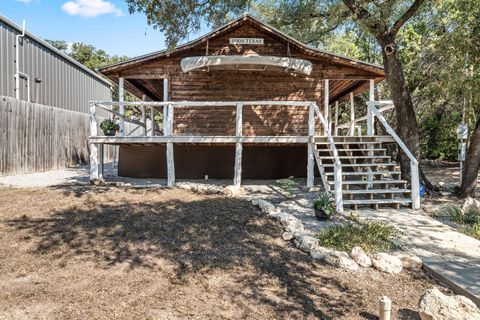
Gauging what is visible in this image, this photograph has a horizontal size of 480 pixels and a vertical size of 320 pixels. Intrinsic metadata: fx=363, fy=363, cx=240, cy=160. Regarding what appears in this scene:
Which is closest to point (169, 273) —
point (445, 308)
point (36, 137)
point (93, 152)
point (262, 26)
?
point (445, 308)

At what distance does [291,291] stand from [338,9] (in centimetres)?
905

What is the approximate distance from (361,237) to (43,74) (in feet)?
51.1

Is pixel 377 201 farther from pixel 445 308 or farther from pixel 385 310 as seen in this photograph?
pixel 385 310

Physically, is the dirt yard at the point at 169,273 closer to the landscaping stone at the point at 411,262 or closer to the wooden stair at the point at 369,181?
the landscaping stone at the point at 411,262

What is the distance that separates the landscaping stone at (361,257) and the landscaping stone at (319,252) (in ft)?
0.94

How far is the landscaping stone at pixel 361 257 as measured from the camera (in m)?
4.26

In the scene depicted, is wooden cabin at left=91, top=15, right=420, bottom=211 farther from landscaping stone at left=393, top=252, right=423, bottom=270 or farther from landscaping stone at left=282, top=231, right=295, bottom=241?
landscaping stone at left=393, top=252, right=423, bottom=270

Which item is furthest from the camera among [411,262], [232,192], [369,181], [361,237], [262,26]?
[262,26]

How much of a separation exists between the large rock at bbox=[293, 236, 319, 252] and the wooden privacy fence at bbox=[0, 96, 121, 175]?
8.98m

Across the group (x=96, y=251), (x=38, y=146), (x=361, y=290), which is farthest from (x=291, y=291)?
(x=38, y=146)

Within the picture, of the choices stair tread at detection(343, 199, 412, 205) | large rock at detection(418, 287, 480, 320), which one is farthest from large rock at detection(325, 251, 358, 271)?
stair tread at detection(343, 199, 412, 205)

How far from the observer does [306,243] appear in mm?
4727

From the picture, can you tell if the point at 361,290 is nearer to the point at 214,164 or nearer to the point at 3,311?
the point at 3,311

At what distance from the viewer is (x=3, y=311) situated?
3133 millimetres
